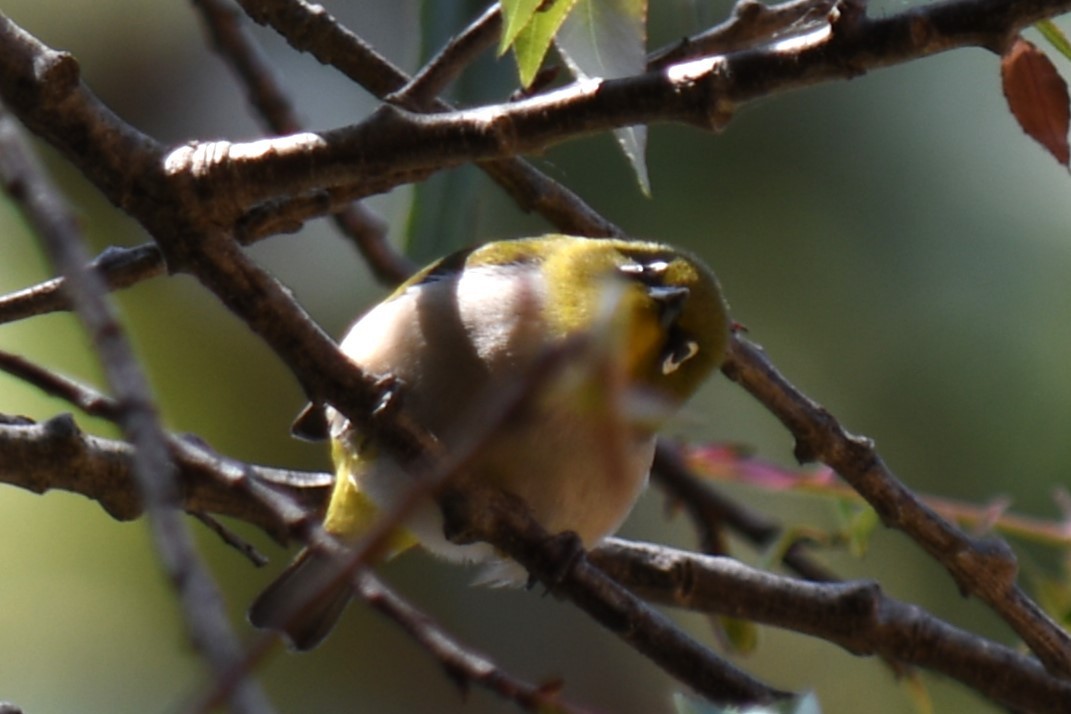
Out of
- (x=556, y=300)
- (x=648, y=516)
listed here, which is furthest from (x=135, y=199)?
(x=648, y=516)

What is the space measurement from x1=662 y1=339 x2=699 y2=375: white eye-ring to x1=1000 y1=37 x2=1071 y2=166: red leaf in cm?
90

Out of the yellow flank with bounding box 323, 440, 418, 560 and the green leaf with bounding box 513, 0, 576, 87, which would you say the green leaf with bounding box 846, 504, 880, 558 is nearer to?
the yellow flank with bounding box 323, 440, 418, 560

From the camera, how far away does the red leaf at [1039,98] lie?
152 cm

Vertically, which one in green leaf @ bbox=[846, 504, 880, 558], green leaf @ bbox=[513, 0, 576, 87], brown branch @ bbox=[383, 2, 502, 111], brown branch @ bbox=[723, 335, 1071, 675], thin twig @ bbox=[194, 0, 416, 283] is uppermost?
green leaf @ bbox=[513, 0, 576, 87]

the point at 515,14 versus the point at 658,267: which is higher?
the point at 515,14

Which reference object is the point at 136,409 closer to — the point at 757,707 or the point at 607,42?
the point at 607,42

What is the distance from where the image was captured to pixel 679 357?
2363 millimetres

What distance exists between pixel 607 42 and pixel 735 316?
14.0 feet

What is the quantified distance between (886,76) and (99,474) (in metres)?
5.34

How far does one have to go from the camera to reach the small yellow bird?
88.9 inches

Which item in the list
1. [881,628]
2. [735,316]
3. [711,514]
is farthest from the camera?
[735,316]

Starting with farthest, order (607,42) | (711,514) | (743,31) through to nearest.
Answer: (711,514)
(743,31)
(607,42)

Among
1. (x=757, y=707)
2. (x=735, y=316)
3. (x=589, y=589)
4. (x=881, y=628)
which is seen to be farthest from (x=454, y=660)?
(x=735, y=316)

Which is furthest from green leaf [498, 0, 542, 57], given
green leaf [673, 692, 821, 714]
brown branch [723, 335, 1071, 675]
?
brown branch [723, 335, 1071, 675]
